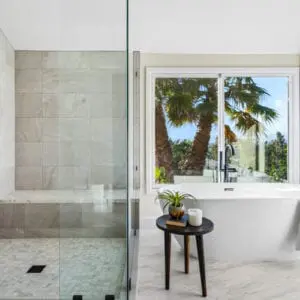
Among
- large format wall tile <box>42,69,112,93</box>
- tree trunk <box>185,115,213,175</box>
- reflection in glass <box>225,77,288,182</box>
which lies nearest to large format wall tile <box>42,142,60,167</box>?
large format wall tile <box>42,69,112,93</box>

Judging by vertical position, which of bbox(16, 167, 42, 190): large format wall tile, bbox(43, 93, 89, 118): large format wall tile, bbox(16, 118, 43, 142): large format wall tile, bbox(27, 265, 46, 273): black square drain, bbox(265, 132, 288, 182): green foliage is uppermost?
bbox(43, 93, 89, 118): large format wall tile

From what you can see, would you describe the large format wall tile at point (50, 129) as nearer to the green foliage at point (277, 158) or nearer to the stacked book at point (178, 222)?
the stacked book at point (178, 222)

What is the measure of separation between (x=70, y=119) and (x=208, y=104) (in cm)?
193

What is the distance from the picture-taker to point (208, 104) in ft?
12.7

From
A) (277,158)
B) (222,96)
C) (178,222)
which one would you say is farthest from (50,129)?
(277,158)

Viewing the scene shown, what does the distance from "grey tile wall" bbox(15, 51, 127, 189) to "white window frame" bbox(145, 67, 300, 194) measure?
1086 millimetres

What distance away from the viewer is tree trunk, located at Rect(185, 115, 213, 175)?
389 centimetres

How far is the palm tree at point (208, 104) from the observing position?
3.88 m

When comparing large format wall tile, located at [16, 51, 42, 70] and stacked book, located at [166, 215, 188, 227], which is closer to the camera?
stacked book, located at [166, 215, 188, 227]

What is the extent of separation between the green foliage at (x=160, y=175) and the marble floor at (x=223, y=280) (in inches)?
47.0

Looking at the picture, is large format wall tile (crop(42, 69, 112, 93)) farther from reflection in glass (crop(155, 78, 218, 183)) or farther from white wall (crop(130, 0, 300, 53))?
reflection in glass (crop(155, 78, 218, 183))

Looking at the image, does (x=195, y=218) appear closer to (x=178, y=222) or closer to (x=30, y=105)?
(x=178, y=222)

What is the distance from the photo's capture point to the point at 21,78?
11.8ft

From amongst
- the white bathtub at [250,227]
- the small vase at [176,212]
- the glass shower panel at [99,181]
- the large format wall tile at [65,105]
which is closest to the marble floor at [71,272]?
the glass shower panel at [99,181]
